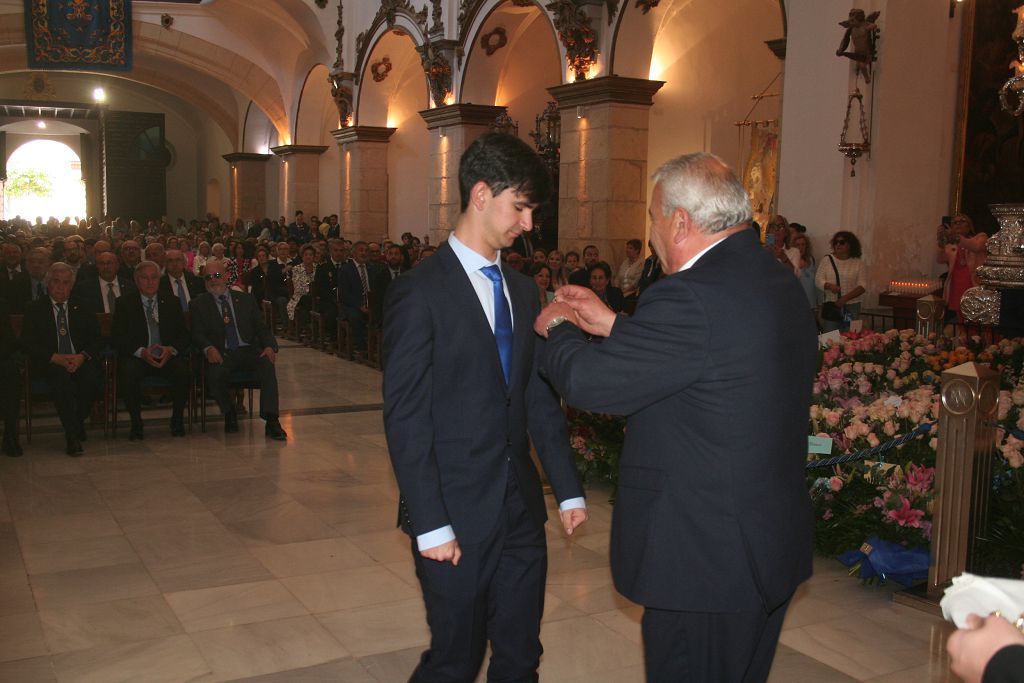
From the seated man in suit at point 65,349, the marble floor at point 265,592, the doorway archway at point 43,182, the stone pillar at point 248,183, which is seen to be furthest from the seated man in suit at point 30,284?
the doorway archway at point 43,182

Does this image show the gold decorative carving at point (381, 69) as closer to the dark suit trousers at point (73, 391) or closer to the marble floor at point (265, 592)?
the dark suit trousers at point (73, 391)

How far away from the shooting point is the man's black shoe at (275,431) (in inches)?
292

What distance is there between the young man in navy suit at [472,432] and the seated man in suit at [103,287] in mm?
6045

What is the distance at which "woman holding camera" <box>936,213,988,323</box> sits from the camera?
7617 millimetres

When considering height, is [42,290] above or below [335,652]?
above

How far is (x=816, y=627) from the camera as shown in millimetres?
4020

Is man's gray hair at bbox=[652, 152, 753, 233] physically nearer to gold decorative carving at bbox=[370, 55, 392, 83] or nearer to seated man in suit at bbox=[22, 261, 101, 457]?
seated man in suit at bbox=[22, 261, 101, 457]

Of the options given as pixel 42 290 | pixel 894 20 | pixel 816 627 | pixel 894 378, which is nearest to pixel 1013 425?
pixel 894 378

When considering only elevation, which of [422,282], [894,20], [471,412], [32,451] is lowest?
[32,451]

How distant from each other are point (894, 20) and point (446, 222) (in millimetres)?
8596

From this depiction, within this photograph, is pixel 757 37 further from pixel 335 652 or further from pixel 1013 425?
pixel 335 652

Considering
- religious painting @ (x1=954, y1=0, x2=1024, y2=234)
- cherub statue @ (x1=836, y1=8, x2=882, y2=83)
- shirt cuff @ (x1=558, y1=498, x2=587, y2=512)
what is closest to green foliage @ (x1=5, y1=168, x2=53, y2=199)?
cherub statue @ (x1=836, y1=8, x2=882, y2=83)

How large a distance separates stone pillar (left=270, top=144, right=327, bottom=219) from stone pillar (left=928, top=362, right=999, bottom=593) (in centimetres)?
2112

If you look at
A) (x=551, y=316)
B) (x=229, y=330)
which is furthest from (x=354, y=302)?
(x=551, y=316)
